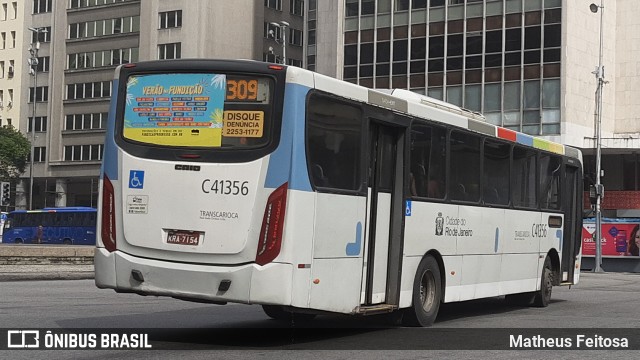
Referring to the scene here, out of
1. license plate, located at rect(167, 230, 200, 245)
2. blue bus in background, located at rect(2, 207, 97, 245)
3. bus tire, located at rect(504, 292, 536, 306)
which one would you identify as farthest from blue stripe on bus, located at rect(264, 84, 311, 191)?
blue bus in background, located at rect(2, 207, 97, 245)

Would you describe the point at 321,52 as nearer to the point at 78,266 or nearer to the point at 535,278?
the point at 78,266

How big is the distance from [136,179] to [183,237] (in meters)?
0.89

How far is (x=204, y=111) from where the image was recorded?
11.5 m

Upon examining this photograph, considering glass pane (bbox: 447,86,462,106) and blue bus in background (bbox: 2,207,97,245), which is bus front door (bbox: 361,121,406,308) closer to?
glass pane (bbox: 447,86,462,106)

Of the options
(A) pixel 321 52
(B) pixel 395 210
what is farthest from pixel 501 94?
(B) pixel 395 210

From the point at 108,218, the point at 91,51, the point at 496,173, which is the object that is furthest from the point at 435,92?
the point at 108,218

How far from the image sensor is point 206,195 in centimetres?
1135

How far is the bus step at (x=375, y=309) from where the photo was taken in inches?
497

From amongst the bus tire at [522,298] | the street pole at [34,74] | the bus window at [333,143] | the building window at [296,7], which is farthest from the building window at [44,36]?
the bus window at [333,143]

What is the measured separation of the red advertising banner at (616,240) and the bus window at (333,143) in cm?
3449

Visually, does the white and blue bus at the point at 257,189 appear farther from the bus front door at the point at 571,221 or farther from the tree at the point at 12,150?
the tree at the point at 12,150

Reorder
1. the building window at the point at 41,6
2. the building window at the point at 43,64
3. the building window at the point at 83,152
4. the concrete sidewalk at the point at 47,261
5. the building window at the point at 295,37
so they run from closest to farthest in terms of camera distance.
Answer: the concrete sidewalk at the point at 47,261 < the building window at the point at 83,152 < the building window at the point at 295,37 < the building window at the point at 43,64 < the building window at the point at 41,6

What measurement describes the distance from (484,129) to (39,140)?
78.8 m

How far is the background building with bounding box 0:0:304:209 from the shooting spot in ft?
270
